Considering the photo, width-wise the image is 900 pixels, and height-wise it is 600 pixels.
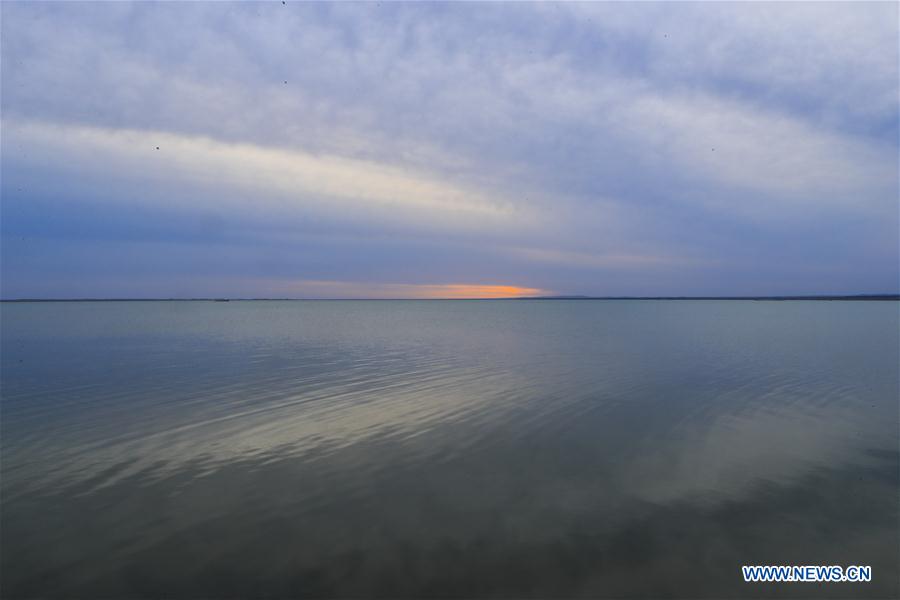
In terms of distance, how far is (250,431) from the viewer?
1520 cm

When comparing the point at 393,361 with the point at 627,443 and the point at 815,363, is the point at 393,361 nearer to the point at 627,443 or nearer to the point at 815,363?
the point at 627,443

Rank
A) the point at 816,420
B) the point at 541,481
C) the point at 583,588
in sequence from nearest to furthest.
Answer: the point at 583,588 → the point at 541,481 → the point at 816,420

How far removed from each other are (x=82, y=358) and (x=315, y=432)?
29.2 metres

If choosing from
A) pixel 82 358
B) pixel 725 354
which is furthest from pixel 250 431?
pixel 725 354

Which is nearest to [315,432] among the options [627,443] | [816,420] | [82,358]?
[627,443]

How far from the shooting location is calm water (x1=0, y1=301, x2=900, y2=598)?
24.8ft

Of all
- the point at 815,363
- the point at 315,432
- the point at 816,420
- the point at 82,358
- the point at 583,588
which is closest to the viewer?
the point at 583,588

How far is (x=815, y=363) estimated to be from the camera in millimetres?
30125

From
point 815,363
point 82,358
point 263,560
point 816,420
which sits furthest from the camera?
point 82,358

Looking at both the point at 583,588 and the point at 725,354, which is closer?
the point at 583,588

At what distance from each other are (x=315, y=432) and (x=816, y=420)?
60.0ft

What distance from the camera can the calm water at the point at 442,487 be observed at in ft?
24.8

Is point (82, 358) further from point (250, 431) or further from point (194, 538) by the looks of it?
point (194, 538)

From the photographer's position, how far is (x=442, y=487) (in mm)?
10820
